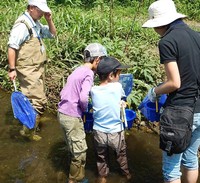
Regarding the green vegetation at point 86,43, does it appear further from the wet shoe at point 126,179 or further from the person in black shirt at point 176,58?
the person in black shirt at point 176,58

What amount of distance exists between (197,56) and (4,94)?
13.4 ft

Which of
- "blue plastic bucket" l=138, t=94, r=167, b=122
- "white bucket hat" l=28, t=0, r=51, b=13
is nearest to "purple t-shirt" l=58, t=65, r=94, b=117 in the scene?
"blue plastic bucket" l=138, t=94, r=167, b=122

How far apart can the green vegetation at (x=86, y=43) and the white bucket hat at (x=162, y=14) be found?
89.2 inches

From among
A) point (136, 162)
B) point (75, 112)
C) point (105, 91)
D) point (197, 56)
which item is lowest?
point (136, 162)

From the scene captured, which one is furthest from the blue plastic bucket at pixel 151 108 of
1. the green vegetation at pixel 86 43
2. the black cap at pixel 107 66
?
the green vegetation at pixel 86 43

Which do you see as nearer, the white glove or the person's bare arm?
the white glove

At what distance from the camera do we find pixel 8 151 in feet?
14.8

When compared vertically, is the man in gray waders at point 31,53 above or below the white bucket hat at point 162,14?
below

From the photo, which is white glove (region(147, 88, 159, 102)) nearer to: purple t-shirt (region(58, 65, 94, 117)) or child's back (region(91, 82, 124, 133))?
child's back (region(91, 82, 124, 133))

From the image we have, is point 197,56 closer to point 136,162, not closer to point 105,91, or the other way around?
point 105,91

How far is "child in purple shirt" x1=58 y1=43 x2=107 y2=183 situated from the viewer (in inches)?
137

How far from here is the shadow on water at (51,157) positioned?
4051 mm

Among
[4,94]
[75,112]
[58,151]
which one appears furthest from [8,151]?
[4,94]

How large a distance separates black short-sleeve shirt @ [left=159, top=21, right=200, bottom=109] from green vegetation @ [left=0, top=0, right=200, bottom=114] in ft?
7.57
